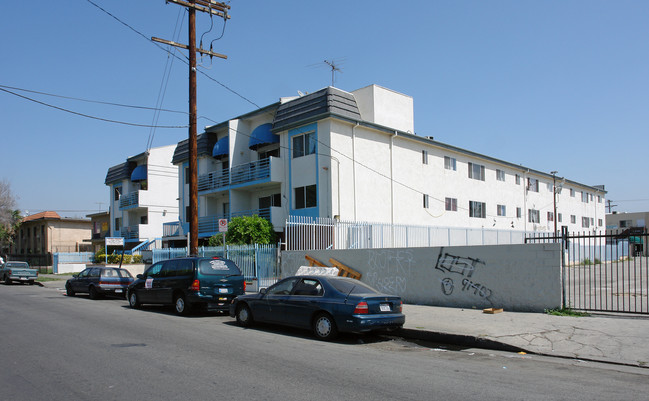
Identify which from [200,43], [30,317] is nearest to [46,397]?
[30,317]

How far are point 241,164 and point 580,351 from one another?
2226 cm

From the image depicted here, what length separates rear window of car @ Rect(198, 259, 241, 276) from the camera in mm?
14227

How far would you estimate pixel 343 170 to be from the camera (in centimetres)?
2438

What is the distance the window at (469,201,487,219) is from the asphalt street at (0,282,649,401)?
79.5ft

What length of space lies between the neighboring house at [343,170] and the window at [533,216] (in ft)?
6.34

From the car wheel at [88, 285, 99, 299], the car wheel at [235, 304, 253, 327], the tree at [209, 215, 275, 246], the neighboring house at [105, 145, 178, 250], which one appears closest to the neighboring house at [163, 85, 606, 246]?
the tree at [209, 215, 275, 246]

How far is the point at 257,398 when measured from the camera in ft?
18.9

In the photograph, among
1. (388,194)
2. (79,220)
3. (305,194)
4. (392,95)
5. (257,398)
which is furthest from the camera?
(79,220)

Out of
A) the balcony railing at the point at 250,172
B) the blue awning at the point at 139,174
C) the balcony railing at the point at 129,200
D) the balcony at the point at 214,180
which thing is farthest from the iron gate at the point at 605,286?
the blue awning at the point at 139,174

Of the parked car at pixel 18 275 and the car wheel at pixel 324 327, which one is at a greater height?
the car wheel at pixel 324 327

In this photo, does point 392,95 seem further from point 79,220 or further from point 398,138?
point 79,220

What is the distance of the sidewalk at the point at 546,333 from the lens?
28.1 feet

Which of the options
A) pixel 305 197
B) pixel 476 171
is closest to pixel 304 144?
pixel 305 197

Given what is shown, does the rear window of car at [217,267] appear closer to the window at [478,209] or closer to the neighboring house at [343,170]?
the neighboring house at [343,170]
